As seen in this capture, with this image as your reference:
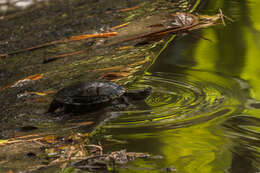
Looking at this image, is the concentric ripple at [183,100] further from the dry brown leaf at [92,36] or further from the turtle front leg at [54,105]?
the dry brown leaf at [92,36]

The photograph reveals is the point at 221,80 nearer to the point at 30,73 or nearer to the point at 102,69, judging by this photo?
the point at 102,69

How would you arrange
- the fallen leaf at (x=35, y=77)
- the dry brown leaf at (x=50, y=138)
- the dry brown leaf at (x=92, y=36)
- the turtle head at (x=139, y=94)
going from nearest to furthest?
the dry brown leaf at (x=50, y=138), the turtle head at (x=139, y=94), the fallen leaf at (x=35, y=77), the dry brown leaf at (x=92, y=36)

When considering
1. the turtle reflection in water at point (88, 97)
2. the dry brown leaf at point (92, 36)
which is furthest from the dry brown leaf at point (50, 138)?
the dry brown leaf at point (92, 36)

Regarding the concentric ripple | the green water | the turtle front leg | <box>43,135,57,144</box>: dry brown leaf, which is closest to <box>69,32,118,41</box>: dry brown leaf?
the green water

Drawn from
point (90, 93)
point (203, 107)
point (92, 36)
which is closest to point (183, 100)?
point (203, 107)

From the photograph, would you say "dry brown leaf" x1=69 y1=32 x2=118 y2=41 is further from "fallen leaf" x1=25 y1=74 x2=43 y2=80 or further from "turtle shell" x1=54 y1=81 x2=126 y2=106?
"turtle shell" x1=54 y1=81 x2=126 y2=106

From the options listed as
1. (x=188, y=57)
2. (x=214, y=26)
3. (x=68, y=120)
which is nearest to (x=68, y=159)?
(x=68, y=120)

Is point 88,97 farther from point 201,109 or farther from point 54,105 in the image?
point 201,109

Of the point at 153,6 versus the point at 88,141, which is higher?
the point at 153,6
